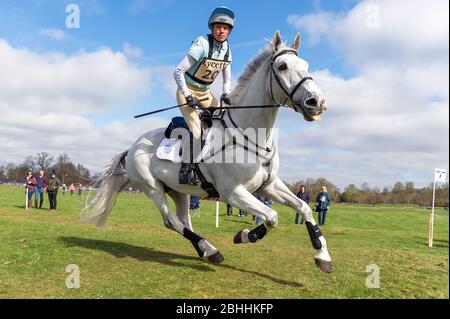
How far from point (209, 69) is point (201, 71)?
14 centimetres

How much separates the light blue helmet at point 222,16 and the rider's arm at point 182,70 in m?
0.63

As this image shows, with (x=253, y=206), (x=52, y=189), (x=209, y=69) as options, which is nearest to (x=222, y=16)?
(x=209, y=69)

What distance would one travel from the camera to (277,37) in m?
5.83

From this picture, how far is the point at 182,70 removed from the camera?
6504 millimetres

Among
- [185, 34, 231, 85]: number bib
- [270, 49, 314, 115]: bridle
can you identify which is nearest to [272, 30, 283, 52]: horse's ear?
[270, 49, 314, 115]: bridle

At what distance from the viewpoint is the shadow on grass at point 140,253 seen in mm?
6383

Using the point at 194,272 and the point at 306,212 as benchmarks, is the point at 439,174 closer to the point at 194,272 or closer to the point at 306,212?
the point at 306,212

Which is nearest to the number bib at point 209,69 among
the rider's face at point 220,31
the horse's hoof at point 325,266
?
the rider's face at point 220,31

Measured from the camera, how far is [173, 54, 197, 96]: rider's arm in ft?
21.1

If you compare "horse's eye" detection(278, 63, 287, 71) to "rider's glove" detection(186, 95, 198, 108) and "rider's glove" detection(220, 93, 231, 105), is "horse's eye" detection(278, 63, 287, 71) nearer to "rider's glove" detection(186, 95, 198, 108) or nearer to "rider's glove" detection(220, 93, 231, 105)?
"rider's glove" detection(220, 93, 231, 105)

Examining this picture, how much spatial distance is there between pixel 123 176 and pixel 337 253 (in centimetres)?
491
